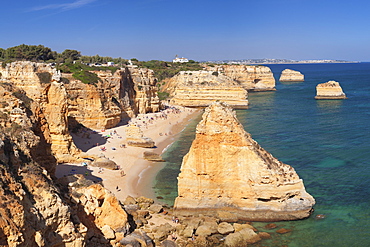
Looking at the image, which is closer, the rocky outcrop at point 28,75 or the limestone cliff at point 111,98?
the rocky outcrop at point 28,75

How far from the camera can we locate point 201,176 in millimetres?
21469

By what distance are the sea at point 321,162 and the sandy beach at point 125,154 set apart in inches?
55.3

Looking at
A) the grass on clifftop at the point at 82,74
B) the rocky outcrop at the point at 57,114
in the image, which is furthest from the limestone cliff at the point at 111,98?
the rocky outcrop at the point at 57,114

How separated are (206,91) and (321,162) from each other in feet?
150

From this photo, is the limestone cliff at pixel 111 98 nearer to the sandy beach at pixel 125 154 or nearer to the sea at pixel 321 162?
the sandy beach at pixel 125 154

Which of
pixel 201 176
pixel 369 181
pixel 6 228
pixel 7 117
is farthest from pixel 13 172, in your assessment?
pixel 369 181

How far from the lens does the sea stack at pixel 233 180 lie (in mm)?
20406

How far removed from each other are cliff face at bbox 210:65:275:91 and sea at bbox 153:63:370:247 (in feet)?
151

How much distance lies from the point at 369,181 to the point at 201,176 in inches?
531

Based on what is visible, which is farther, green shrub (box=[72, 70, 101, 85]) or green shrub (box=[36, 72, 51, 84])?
green shrub (box=[72, 70, 101, 85])

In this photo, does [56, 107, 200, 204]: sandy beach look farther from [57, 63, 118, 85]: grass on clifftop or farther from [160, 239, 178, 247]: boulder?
[160, 239, 178, 247]: boulder

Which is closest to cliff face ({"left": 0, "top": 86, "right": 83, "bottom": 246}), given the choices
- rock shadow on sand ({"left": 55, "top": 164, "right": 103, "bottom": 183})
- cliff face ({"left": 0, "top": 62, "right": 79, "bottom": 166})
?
cliff face ({"left": 0, "top": 62, "right": 79, "bottom": 166})

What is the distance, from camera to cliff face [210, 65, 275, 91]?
113625 mm

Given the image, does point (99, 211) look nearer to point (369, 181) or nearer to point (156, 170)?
point (156, 170)
